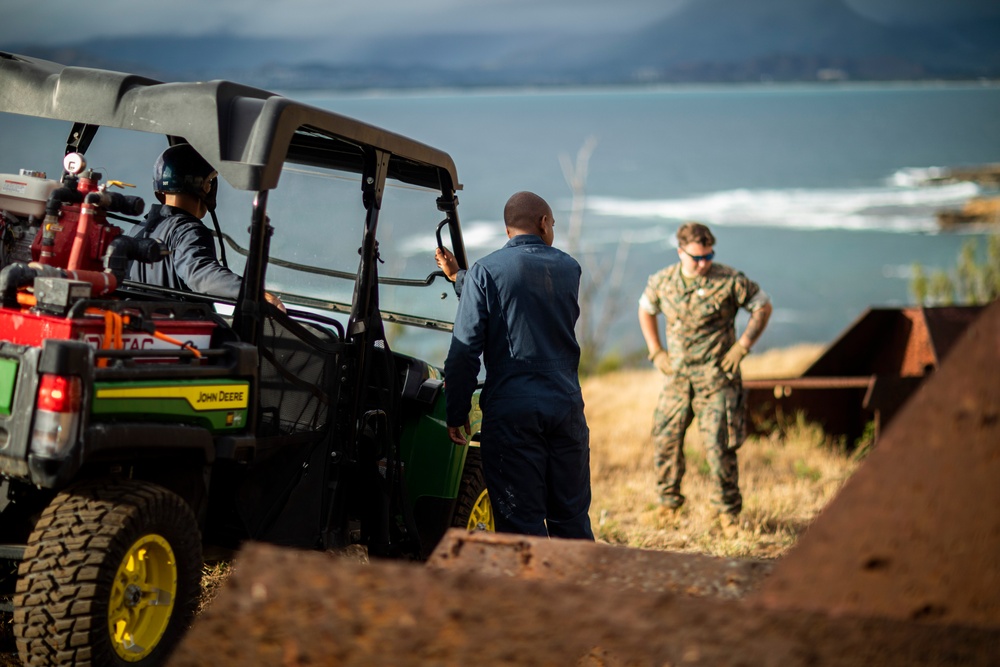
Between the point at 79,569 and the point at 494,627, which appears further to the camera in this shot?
the point at 79,569

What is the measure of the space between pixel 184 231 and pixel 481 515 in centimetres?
207

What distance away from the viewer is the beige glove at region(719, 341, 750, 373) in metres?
7.21

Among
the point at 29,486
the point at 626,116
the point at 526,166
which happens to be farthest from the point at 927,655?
the point at 626,116

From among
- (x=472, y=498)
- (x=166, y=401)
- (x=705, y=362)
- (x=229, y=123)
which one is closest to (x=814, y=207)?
(x=705, y=362)

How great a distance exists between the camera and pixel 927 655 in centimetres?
176

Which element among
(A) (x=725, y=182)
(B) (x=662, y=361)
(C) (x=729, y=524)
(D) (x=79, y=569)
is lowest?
(C) (x=729, y=524)

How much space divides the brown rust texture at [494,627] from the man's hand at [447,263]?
10.7 ft

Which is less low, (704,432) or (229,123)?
(229,123)

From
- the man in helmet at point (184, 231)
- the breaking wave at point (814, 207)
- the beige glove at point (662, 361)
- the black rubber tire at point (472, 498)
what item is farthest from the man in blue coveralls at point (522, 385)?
the breaking wave at point (814, 207)

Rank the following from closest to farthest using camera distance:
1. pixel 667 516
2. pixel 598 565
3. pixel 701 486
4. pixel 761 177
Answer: pixel 598 565
pixel 667 516
pixel 701 486
pixel 761 177

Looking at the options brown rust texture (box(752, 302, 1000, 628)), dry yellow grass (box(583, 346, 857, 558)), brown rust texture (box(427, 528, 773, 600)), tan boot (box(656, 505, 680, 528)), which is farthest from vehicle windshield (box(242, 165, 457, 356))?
brown rust texture (box(752, 302, 1000, 628))

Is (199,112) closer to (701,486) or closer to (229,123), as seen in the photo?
(229,123)

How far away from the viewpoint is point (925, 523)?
73.8 inches

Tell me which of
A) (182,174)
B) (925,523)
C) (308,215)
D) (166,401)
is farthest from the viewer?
(308,215)
